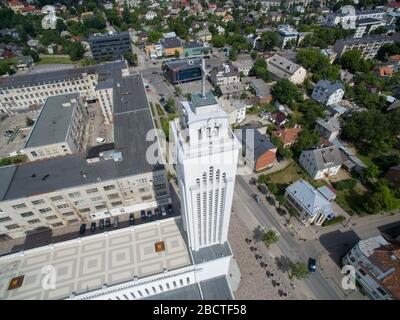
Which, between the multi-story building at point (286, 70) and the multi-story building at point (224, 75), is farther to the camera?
the multi-story building at point (224, 75)

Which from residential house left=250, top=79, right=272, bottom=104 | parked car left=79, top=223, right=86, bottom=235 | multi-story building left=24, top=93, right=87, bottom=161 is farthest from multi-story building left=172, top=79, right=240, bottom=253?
residential house left=250, top=79, right=272, bottom=104

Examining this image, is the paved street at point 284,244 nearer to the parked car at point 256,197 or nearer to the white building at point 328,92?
the parked car at point 256,197

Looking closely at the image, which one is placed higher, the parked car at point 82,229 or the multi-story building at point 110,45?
the multi-story building at point 110,45

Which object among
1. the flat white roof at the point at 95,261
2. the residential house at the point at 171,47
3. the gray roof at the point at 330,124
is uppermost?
the residential house at the point at 171,47

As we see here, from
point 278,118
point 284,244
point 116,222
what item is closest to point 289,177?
point 284,244

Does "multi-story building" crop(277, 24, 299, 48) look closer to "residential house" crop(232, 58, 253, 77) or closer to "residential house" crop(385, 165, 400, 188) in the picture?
"residential house" crop(232, 58, 253, 77)

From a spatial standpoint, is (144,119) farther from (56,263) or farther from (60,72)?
(60,72)

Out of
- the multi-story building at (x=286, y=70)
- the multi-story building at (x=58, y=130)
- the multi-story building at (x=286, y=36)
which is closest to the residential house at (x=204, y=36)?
the multi-story building at (x=286, y=36)
